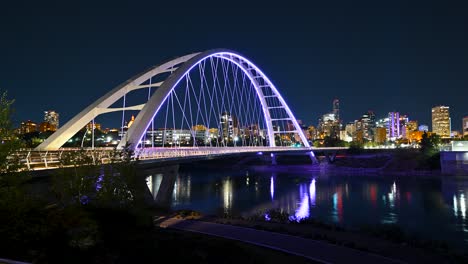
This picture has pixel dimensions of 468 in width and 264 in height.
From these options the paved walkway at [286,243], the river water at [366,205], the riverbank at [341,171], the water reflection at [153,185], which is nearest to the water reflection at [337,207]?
the river water at [366,205]

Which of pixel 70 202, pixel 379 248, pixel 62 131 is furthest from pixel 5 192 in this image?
pixel 62 131

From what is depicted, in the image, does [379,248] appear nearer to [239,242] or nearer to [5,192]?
[239,242]

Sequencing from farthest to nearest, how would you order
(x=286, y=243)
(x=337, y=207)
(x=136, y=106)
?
(x=337, y=207), (x=136, y=106), (x=286, y=243)

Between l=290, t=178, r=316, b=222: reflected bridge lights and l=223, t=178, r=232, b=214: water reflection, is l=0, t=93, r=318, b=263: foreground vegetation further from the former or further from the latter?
l=223, t=178, r=232, b=214: water reflection

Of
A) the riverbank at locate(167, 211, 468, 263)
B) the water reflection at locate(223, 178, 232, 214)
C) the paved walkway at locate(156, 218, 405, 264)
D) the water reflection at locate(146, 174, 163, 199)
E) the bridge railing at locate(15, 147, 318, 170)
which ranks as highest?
the bridge railing at locate(15, 147, 318, 170)

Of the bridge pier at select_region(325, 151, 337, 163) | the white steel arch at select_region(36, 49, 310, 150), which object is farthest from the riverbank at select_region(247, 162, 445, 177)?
the white steel arch at select_region(36, 49, 310, 150)

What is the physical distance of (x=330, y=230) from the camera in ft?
49.9

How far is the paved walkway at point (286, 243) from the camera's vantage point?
392 inches

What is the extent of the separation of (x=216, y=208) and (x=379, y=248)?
19.5 m

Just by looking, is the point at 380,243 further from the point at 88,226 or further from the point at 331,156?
the point at 331,156

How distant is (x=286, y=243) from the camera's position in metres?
11.5

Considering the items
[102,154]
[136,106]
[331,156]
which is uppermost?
[136,106]

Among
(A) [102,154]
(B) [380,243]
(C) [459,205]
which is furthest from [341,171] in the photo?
(B) [380,243]

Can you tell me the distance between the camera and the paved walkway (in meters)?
9.95
